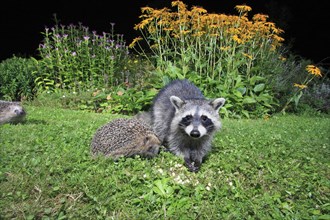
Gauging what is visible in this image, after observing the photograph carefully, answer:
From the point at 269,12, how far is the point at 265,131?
22.6 feet

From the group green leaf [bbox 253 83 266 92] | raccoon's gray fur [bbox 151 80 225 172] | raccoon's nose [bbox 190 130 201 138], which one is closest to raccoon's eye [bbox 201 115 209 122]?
raccoon's gray fur [bbox 151 80 225 172]

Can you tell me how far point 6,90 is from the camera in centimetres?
929

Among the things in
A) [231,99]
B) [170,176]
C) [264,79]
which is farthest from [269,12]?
[170,176]

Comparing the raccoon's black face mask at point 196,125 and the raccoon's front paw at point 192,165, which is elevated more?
the raccoon's black face mask at point 196,125

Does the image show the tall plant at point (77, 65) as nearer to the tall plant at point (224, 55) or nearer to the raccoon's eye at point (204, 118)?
the tall plant at point (224, 55)

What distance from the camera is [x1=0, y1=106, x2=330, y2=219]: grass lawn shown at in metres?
3.42

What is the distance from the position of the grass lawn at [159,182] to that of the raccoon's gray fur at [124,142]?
Result: 0.12 m

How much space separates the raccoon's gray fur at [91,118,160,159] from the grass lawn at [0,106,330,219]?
0.12m

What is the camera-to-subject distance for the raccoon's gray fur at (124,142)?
14.3ft

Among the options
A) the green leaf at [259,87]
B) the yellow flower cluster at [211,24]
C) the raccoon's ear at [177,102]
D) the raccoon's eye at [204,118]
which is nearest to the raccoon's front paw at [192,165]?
the raccoon's eye at [204,118]

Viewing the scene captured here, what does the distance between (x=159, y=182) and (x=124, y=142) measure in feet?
2.79

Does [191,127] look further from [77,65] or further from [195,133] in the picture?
[77,65]

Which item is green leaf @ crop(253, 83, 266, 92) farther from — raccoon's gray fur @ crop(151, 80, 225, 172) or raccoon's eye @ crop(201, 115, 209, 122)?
raccoon's eye @ crop(201, 115, 209, 122)

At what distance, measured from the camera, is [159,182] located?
3.78 metres
